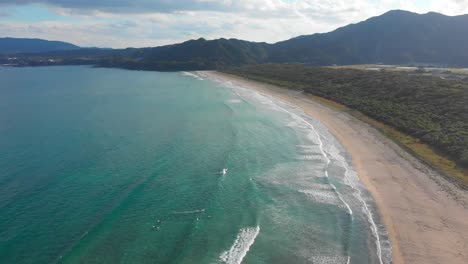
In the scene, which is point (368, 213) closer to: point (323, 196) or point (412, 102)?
point (323, 196)

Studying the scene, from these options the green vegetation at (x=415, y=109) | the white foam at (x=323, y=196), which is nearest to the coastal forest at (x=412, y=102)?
the green vegetation at (x=415, y=109)

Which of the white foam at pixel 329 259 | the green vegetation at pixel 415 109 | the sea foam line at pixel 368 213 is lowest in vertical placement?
the white foam at pixel 329 259

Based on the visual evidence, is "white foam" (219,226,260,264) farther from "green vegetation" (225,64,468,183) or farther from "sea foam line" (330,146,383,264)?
"green vegetation" (225,64,468,183)

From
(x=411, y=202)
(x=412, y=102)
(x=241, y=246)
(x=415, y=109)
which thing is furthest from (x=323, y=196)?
(x=412, y=102)

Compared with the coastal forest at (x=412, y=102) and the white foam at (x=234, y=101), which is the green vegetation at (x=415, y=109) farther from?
the white foam at (x=234, y=101)

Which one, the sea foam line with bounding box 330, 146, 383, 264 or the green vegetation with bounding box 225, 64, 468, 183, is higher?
the green vegetation with bounding box 225, 64, 468, 183

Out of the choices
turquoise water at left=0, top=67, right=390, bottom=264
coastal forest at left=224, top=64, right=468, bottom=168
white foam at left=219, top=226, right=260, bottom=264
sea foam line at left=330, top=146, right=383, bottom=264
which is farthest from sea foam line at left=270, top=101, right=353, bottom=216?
coastal forest at left=224, top=64, right=468, bottom=168
